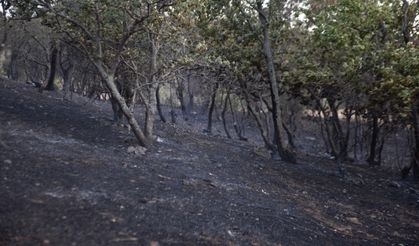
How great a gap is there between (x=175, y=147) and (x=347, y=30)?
7.46 m

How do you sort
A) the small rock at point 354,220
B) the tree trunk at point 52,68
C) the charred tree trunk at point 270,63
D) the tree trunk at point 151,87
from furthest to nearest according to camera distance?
the tree trunk at point 52,68 < the charred tree trunk at point 270,63 < the tree trunk at point 151,87 < the small rock at point 354,220

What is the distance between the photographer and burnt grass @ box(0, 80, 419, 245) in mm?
7309

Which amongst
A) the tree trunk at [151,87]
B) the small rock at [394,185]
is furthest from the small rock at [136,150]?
the small rock at [394,185]

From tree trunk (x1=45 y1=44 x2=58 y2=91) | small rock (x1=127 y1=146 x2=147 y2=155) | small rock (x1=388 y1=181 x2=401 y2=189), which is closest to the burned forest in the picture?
small rock (x1=127 y1=146 x2=147 y2=155)

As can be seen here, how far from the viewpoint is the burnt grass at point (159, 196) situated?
7309 mm

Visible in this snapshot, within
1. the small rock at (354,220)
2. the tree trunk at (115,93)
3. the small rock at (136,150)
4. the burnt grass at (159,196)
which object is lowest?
the small rock at (354,220)

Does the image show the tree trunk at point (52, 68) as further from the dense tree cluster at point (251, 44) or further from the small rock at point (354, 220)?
the small rock at point (354, 220)

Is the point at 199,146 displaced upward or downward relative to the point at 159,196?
upward

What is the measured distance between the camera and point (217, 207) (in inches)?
391

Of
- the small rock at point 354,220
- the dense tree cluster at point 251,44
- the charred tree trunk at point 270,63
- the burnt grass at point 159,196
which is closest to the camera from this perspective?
the burnt grass at point 159,196

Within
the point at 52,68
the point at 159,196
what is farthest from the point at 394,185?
the point at 52,68

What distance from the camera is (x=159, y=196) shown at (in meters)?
9.70

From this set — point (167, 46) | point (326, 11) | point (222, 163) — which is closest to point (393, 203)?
point (222, 163)

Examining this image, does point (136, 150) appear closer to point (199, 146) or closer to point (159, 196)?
point (159, 196)
